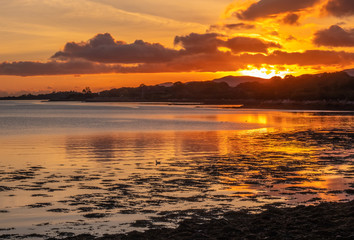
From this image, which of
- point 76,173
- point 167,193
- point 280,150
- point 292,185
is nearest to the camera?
point 167,193

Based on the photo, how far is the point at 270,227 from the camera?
11.1 meters

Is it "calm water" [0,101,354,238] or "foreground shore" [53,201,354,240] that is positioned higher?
"foreground shore" [53,201,354,240]

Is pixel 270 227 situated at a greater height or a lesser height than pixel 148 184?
greater

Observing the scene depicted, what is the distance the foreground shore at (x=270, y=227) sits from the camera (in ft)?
34.3

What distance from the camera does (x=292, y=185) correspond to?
1748 cm

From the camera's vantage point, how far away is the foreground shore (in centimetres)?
1045

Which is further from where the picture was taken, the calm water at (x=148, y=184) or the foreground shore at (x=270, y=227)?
the calm water at (x=148, y=184)

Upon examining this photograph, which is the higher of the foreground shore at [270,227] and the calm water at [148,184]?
the foreground shore at [270,227]

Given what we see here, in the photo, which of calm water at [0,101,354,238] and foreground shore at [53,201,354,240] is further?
calm water at [0,101,354,238]

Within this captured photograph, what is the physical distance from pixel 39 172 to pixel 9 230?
31.4ft

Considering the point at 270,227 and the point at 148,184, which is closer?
the point at 270,227

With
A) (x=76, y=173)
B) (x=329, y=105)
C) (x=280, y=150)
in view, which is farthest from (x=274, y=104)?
(x=76, y=173)

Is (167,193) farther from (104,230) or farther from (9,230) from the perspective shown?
(9,230)

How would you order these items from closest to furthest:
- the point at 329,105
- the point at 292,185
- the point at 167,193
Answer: the point at 167,193 → the point at 292,185 → the point at 329,105
